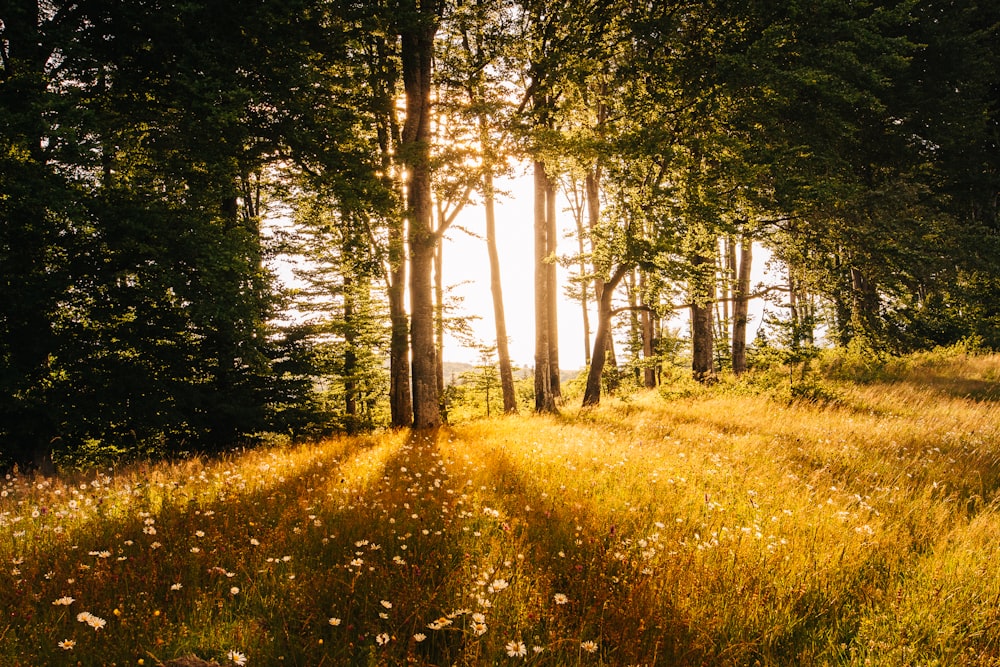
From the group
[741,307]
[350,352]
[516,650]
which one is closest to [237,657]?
[516,650]

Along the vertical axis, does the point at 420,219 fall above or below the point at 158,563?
above

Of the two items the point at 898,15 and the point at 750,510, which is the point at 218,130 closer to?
the point at 750,510

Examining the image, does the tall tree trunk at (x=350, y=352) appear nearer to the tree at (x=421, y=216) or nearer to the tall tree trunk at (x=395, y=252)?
the tall tree trunk at (x=395, y=252)

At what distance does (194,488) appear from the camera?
5.01 m

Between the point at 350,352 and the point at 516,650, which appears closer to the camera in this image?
the point at 516,650

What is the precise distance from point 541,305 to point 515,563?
1292cm

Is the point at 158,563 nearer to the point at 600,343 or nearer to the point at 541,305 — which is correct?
the point at 600,343

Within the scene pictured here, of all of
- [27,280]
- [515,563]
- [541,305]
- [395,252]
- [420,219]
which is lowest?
[515,563]

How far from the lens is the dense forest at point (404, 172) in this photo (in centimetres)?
781

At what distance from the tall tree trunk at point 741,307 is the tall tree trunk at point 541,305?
6.64 m

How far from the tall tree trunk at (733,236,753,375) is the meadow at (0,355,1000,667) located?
435 inches

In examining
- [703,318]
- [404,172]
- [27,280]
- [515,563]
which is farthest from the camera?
[703,318]

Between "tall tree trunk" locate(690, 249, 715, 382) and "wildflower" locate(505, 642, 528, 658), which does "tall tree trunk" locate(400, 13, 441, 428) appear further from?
"wildflower" locate(505, 642, 528, 658)

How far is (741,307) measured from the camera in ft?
59.8
